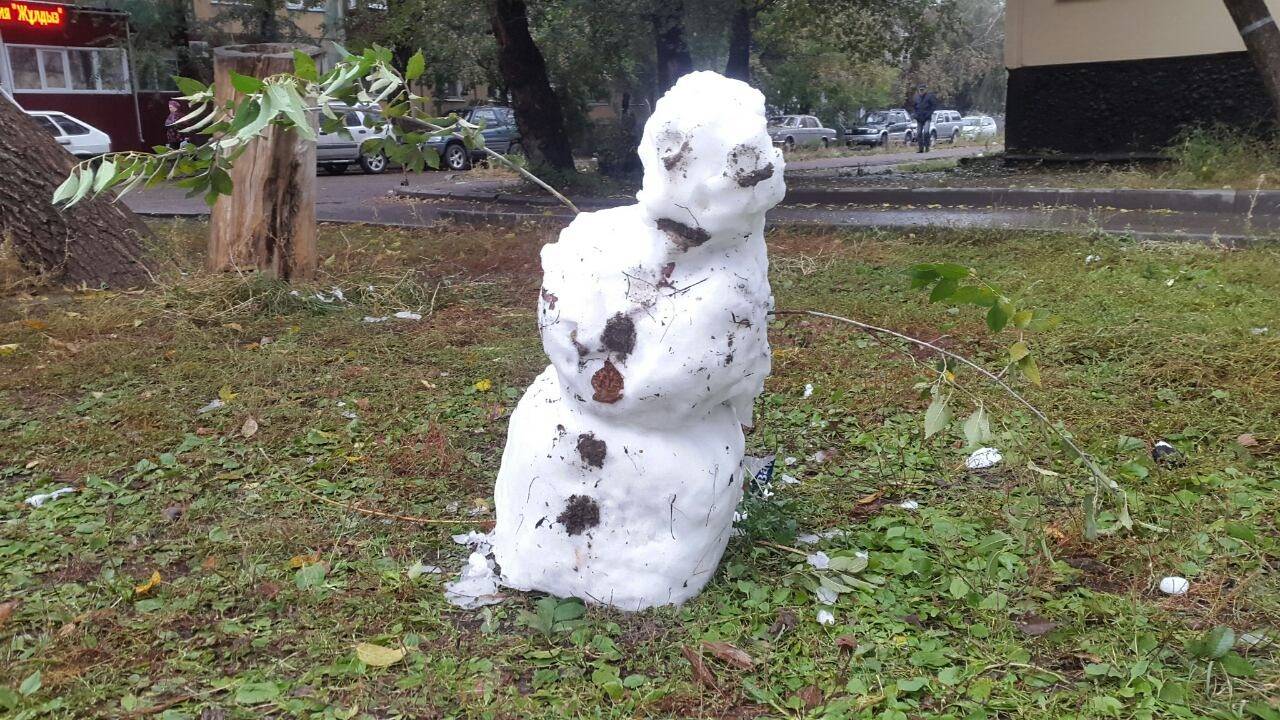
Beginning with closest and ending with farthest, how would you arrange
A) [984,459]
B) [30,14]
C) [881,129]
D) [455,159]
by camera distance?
1. [984,459]
2. [30,14]
3. [455,159]
4. [881,129]

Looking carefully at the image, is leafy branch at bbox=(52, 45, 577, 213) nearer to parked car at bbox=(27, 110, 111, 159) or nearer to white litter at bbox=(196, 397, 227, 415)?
white litter at bbox=(196, 397, 227, 415)

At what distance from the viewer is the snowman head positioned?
2191mm

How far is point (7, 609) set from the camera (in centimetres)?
248

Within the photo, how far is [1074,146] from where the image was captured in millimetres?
13711

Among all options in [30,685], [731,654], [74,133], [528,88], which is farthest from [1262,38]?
[74,133]

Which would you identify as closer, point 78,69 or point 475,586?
point 475,586

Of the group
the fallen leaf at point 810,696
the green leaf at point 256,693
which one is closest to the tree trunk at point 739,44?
the fallen leaf at point 810,696

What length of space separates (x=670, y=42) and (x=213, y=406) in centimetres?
1010

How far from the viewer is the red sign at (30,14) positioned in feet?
65.7

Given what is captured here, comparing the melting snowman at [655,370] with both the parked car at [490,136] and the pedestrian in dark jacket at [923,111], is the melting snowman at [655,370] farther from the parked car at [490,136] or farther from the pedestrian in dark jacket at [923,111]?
the pedestrian in dark jacket at [923,111]

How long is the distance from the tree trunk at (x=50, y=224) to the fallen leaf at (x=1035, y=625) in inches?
232

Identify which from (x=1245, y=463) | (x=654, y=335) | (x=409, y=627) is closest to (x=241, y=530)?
(x=409, y=627)

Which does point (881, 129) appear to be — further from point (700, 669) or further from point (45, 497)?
point (700, 669)

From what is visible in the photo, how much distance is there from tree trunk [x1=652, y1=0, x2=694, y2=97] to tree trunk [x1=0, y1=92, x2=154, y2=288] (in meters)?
7.21
